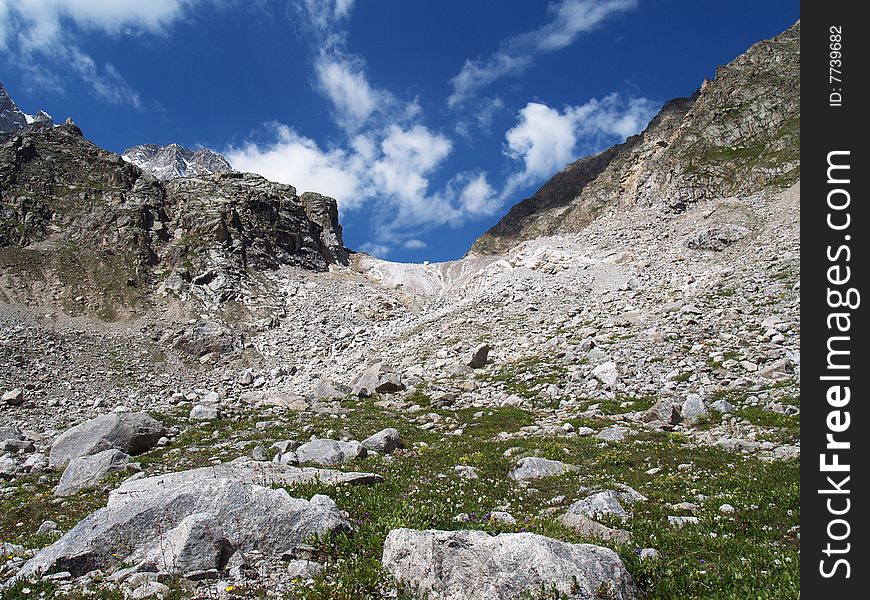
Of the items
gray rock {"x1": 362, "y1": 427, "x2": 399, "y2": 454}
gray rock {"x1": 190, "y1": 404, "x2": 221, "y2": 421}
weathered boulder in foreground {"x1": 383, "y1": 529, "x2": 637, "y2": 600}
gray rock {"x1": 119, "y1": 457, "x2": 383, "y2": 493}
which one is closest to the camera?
weathered boulder in foreground {"x1": 383, "y1": 529, "x2": 637, "y2": 600}

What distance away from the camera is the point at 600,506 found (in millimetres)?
10094

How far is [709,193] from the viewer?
76750 mm

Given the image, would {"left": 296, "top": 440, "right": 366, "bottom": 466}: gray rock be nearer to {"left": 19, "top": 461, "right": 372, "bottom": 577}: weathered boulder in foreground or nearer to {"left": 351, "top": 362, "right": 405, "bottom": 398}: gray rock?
{"left": 19, "top": 461, "right": 372, "bottom": 577}: weathered boulder in foreground

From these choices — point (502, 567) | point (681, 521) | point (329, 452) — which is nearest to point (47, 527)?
point (329, 452)

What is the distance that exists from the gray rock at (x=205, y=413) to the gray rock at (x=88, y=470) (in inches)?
325

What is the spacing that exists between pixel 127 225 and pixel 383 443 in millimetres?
84094

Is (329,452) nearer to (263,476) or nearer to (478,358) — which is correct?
(263,476)

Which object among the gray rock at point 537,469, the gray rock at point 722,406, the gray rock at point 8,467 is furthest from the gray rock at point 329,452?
the gray rock at point 722,406

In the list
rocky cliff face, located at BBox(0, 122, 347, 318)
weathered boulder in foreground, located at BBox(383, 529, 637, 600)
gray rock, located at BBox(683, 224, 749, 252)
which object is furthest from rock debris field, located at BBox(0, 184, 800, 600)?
rocky cliff face, located at BBox(0, 122, 347, 318)

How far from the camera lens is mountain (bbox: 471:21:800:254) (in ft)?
248

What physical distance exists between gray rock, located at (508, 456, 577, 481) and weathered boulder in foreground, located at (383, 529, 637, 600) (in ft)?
24.3

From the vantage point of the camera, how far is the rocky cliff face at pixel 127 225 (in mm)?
71125
